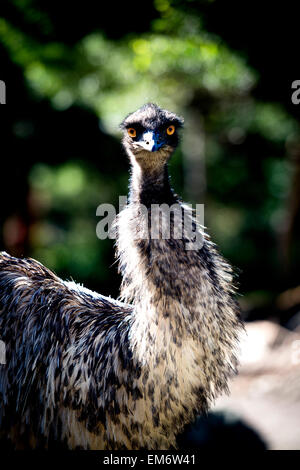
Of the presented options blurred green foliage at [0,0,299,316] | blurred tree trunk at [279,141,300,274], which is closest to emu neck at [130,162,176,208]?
blurred green foliage at [0,0,299,316]

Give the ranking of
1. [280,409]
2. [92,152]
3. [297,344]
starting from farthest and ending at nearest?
[92,152] → [297,344] → [280,409]

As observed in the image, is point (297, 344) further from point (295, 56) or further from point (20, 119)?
point (20, 119)

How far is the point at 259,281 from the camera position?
34.3 feet

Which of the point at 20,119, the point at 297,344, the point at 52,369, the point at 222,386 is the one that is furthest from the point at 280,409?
the point at 20,119

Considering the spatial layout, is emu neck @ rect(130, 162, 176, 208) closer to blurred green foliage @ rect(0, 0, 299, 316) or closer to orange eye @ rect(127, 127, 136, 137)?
orange eye @ rect(127, 127, 136, 137)

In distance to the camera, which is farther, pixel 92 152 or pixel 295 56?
pixel 92 152

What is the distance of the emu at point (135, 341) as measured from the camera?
2336 millimetres

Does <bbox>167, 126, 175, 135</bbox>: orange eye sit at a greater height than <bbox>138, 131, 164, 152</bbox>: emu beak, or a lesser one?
greater

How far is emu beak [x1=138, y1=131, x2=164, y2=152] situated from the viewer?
7.71 feet

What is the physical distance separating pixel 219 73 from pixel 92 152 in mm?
4233

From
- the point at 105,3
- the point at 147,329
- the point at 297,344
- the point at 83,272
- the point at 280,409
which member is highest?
the point at 105,3

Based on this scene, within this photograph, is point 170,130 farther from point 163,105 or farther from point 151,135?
point 163,105

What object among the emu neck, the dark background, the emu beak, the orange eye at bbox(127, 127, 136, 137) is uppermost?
the dark background

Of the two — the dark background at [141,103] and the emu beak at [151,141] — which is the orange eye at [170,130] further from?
the dark background at [141,103]
